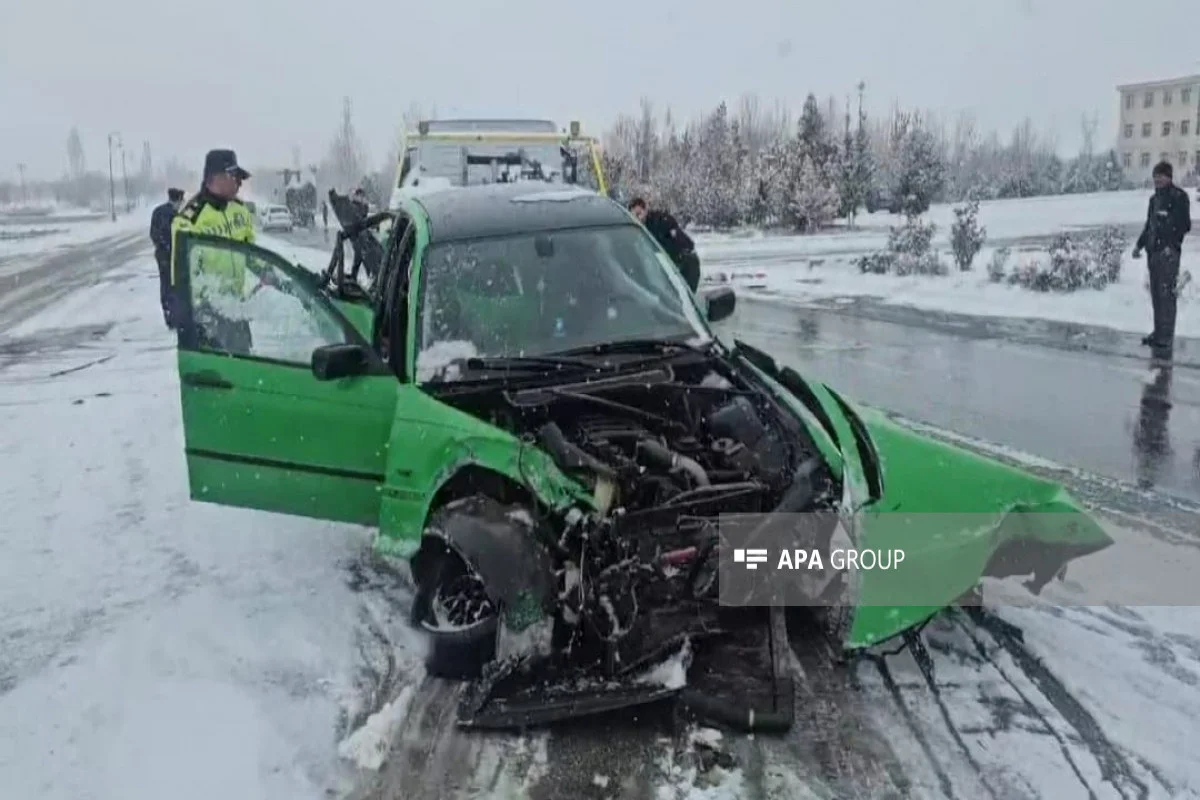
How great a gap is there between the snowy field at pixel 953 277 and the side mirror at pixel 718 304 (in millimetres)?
A: 9146

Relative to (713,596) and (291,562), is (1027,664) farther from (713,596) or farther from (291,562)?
(291,562)

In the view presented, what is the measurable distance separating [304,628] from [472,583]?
3.17 ft

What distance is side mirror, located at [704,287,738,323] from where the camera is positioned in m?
6.14

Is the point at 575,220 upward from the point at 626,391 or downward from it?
upward

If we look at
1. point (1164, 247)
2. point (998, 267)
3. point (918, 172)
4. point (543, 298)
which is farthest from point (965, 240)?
point (918, 172)

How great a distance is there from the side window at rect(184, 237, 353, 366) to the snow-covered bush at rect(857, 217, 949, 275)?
18.0m

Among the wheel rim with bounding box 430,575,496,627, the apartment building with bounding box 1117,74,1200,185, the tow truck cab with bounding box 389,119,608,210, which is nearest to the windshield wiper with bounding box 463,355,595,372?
the wheel rim with bounding box 430,575,496,627

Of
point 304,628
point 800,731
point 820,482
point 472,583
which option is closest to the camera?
point 800,731

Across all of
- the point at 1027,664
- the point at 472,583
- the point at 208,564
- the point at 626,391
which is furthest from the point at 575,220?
the point at 1027,664

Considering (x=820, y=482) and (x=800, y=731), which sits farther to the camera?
(x=820, y=482)

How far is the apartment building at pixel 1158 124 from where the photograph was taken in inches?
3583

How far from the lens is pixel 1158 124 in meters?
96.5

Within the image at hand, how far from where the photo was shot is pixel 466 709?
13.2 ft

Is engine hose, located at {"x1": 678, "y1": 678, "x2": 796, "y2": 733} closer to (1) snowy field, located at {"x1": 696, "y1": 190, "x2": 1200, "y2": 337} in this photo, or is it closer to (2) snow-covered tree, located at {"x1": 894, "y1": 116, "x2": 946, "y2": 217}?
(1) snowy field, located at {"x1": 696, "y1": 190, "x2": 1200, "y2": 337}
